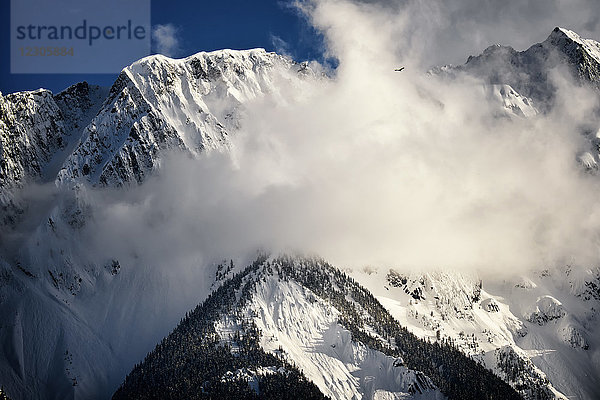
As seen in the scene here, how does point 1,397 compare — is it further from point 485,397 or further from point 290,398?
point 485,397

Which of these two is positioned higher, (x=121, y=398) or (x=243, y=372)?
(x=243, y=372)

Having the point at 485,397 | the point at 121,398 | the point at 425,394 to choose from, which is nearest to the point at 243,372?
the point at 121,398

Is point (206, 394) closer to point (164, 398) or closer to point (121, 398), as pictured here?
point (164, 398)

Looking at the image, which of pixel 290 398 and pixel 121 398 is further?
pixel 121 398

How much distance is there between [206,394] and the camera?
176 meters

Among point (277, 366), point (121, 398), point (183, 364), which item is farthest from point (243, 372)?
point (121, 398)

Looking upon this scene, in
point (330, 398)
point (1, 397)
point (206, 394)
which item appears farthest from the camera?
point (330, 398)

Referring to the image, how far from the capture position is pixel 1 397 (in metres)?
163

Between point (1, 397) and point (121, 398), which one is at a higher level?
point (1, 397)

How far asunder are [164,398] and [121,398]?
2636 centimetres

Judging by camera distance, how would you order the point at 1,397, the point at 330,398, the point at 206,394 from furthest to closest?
1. the point at 330,398
2. the point at 206,394
3. the point at 1,397

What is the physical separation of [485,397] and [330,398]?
5994cm

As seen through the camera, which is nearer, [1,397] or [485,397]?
[1,397]

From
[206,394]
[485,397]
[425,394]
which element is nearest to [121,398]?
[206,394]
